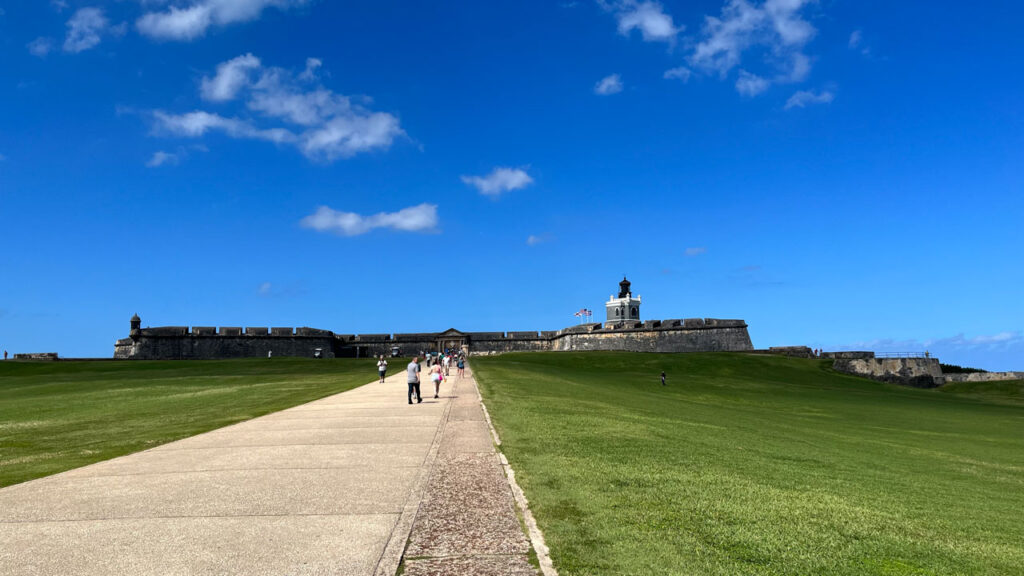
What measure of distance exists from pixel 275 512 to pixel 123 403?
61.9 ft

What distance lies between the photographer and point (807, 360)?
2021 inches

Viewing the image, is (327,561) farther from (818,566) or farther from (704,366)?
(704,366)

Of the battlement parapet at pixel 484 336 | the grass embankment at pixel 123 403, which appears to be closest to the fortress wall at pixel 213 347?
the grass embankment at pixel 123 403

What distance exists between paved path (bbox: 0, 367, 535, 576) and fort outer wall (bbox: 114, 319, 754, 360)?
48.4 metres

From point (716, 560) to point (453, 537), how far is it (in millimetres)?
2238

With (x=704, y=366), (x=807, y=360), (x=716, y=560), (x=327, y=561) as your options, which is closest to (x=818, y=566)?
(x=716, y=560)

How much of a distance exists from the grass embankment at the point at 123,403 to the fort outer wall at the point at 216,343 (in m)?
10.1

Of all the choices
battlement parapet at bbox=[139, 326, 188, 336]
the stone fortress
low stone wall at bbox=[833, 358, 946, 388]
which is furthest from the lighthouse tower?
battlement parapet at bbox=[139, 326, 188, 336]

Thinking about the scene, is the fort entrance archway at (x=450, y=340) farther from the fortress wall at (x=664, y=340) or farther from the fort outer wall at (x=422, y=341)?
the fortress wall at (x=664, y=340)

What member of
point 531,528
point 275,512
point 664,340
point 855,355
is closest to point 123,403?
point 275,512

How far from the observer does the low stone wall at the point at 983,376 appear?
152 ft

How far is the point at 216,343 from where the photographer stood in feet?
184

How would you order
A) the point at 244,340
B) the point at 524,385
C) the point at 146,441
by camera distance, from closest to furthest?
the point at 146,441 → the point at 524,385 → the point at 244,340

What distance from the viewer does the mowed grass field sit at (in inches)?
205
